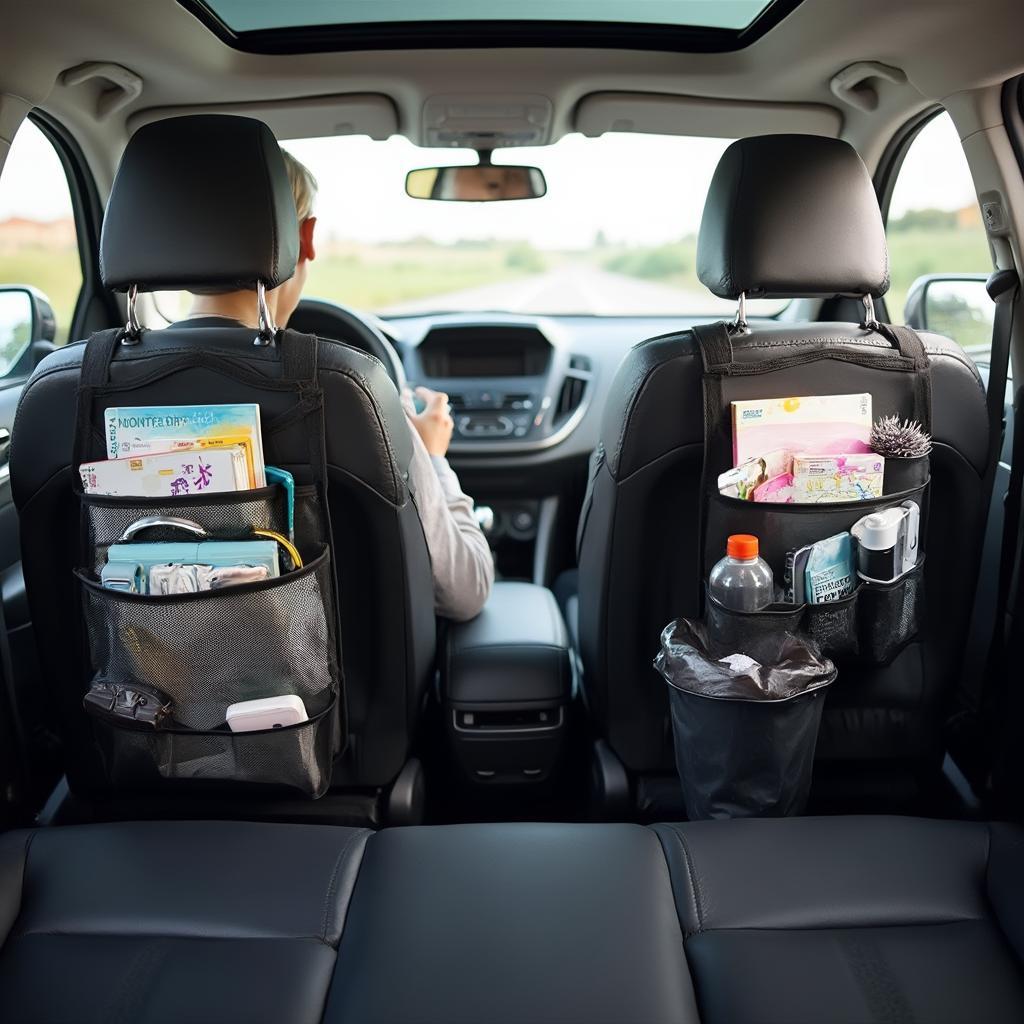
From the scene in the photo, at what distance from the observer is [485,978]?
48.8 inches

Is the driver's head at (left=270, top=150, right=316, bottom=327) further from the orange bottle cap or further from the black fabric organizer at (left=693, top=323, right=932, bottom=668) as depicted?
the orange bottle cap

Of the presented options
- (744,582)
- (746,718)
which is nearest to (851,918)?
(746,718)

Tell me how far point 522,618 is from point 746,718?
2.42 feet

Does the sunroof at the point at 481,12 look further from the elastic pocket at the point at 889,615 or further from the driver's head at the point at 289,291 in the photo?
the elastic pocket at the point at 889,615

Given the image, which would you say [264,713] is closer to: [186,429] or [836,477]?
[186,429]

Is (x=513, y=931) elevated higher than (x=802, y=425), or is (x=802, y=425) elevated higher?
(x=802, y=425)

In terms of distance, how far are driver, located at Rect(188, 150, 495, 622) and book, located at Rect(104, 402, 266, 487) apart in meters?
0.37

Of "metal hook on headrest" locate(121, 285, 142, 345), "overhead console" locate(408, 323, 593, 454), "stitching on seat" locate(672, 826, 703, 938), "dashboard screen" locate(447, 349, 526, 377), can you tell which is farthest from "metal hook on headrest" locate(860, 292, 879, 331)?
"dashboard screen" locate(447, 349, 526, 377)

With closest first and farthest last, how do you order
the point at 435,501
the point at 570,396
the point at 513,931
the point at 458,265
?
1. the point at 513,931
2. the point at 435,501
3. the point at 570,396
4. the point at 458,265

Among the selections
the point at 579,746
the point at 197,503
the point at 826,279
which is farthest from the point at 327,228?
the point at 579,746

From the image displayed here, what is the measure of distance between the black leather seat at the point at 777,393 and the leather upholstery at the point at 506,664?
0.14 metres

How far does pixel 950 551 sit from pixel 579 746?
0.99m

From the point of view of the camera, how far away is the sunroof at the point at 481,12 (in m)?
2.40

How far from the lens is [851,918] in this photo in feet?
4.48
